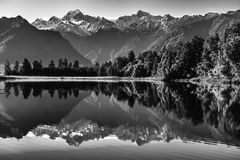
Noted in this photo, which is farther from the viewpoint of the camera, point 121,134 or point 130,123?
point 130,123

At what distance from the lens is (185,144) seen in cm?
2991

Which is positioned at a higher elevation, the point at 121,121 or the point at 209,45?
the point at 209,45

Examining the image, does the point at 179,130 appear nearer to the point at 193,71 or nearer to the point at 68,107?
the point at 68,107

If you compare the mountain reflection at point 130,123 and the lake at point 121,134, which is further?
the mountain reflection at point 130,123

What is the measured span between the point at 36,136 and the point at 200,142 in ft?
46.2

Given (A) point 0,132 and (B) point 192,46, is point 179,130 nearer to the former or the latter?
(A) point 0,132

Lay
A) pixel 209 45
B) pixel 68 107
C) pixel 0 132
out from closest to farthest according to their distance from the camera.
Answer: pixel 0 132
pixel 68 107
pixel 209 45

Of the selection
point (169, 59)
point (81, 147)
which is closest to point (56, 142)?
point (81, 147)

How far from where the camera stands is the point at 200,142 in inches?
1220

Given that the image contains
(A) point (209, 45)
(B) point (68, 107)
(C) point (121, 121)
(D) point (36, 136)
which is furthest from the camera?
(A) point (209, 45)

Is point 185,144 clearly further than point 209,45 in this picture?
No

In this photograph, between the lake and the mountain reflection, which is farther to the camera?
the mountain reflection

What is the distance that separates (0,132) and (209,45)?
148 m

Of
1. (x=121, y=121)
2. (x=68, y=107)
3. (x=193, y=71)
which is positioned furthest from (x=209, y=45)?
(x=121, y=121)
